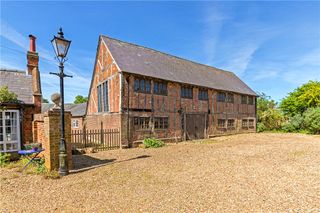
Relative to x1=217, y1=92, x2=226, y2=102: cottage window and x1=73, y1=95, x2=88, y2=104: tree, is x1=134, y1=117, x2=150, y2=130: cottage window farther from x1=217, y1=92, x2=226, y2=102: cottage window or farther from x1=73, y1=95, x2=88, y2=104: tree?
x1=73, y1=95, x2=88, y2=104: tree

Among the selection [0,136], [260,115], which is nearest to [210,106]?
[260,115]

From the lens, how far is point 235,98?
68.6 feet

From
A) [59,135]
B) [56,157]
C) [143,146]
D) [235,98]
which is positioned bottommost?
[143,146]

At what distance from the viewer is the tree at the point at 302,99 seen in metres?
23.4

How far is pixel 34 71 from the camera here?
10.7m

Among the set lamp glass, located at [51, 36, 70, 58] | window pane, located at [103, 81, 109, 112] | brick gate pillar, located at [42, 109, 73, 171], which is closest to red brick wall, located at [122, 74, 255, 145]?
window pane, located at [103, 81, 109, 112]

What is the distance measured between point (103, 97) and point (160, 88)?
4.86 meters

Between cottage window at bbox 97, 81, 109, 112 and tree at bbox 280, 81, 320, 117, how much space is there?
84.8 feet

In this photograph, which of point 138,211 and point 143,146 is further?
point 143,146

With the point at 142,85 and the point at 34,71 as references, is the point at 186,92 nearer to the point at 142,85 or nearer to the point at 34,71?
the point at 142,85

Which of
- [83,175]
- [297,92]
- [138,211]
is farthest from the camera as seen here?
[297,92]

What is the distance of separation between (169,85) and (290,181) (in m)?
10.9

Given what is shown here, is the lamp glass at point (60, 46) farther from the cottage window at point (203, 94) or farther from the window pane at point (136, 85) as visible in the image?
the cottage window at point (203, 94)

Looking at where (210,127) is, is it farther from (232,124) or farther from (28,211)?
(28,211)
